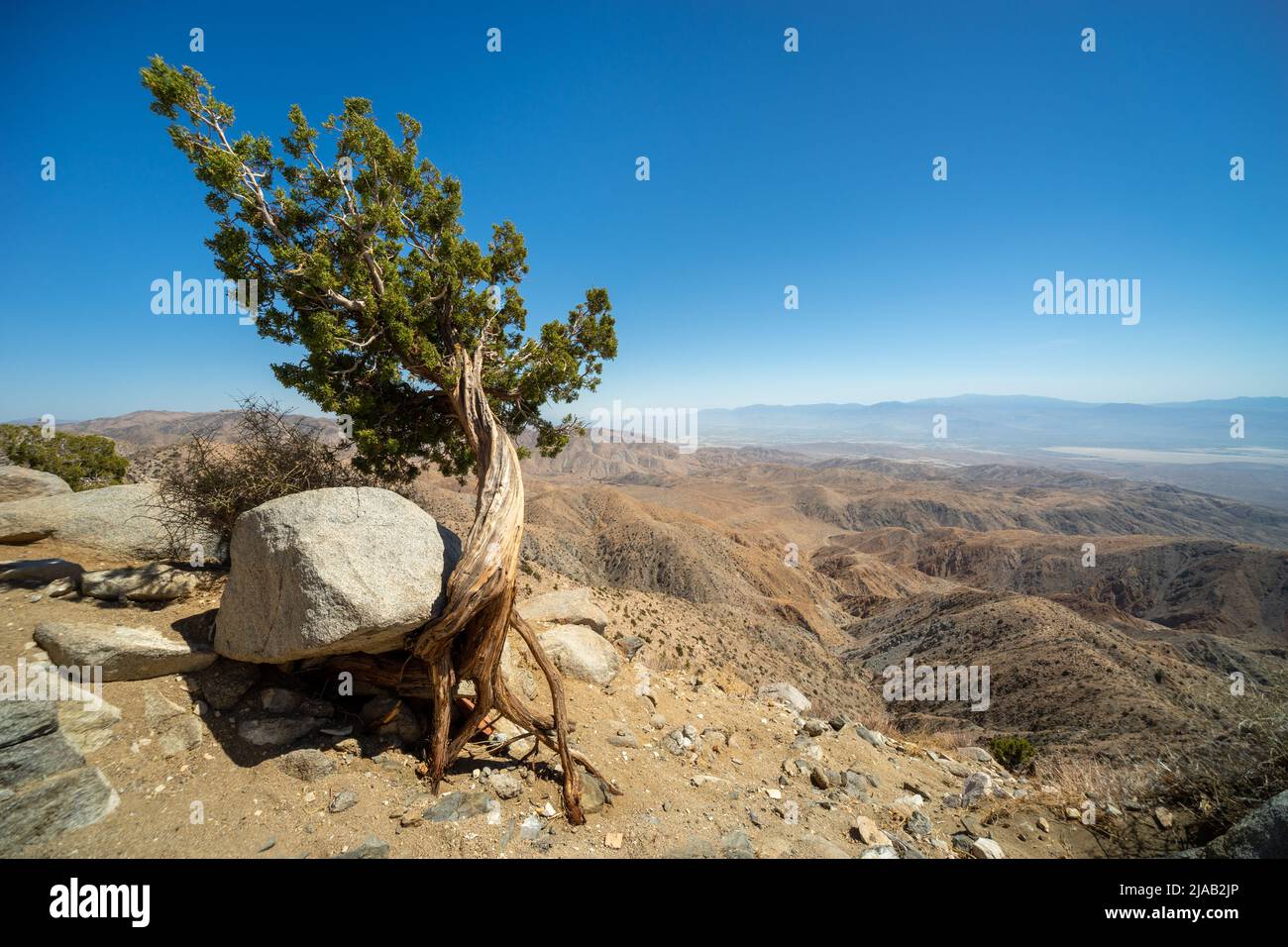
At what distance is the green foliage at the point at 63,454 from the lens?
17.1m

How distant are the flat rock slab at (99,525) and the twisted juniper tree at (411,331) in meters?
3.92

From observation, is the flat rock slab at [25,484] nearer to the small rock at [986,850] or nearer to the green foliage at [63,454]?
the green foliage at [63,454]

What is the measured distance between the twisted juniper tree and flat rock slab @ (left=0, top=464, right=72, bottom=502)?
301 inches

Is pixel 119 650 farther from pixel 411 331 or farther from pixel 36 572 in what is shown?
pixel 411 331

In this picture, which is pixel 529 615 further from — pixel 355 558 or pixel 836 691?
pixel 836 691

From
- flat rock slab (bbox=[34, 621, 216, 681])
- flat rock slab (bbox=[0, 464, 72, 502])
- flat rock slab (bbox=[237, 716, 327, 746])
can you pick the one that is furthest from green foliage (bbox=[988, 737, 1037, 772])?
flat rock slab (bbox=[0, 464, 72, 502])

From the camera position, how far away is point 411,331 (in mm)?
8312

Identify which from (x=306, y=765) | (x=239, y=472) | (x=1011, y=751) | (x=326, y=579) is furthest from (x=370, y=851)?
(x=1011, y=751)

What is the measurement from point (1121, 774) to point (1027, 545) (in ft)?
290

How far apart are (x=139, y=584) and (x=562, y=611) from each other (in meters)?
7.82

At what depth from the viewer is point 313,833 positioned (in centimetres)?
501

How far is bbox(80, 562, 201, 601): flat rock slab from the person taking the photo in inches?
286

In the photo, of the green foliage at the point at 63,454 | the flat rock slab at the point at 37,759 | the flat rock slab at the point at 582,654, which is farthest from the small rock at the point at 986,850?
the green foliage at the point at 63,454

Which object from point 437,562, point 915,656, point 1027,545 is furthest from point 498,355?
point 1027,545
